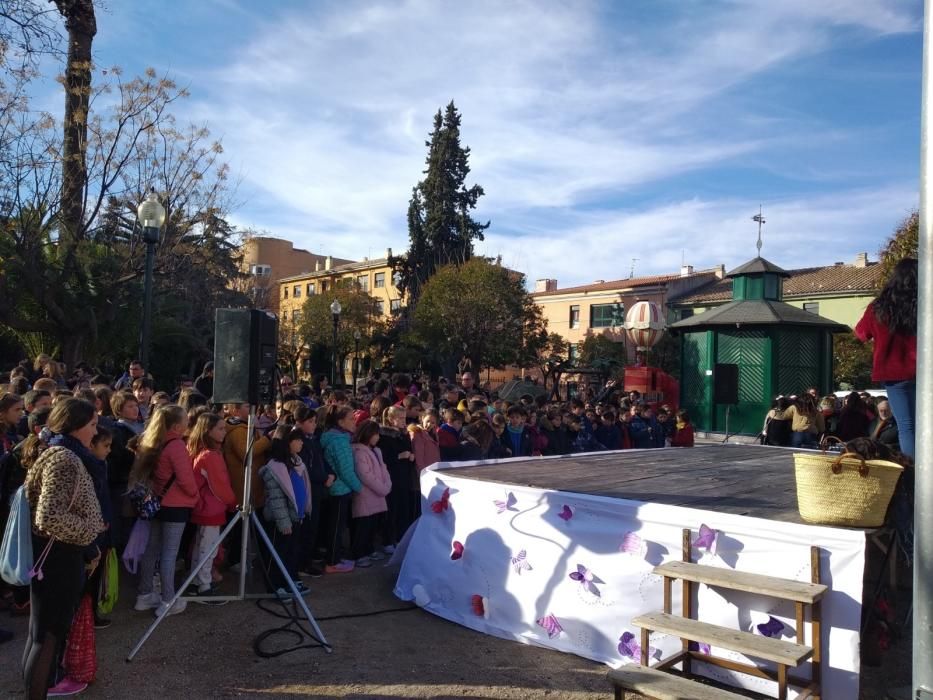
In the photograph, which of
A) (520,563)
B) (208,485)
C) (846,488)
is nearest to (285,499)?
(208,485)

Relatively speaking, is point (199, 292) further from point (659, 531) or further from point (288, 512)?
point (659, 531)

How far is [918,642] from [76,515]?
12.7ft

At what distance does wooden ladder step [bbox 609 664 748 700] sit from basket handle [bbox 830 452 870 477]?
50.2 inches

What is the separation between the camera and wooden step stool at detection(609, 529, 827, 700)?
3.70m

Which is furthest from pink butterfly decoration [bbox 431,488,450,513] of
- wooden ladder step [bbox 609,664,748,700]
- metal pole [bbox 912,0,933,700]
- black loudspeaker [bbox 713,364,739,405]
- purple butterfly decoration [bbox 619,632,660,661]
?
black loudspeaker [bbox 713,364,739,405]

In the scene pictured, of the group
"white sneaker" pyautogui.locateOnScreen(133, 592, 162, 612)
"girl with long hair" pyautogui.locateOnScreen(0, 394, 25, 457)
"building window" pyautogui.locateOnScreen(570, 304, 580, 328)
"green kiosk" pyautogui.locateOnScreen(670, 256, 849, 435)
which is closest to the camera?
"girl with long hair" pyautogui.locateOnScreen(0, 394, 25, 457)

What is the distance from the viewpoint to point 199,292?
93.2 ft

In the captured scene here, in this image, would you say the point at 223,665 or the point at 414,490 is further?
the point at 414,490

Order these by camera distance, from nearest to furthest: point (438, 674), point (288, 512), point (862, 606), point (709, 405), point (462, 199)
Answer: point (862, 606), point (438, 674), point (288, 512), point (709, 405), point (462, 199)

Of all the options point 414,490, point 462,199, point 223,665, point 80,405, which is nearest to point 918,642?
point 223,665

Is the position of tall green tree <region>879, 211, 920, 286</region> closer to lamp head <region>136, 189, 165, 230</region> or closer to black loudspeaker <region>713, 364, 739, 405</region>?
black loudspeaker <region>713, 364, 739, 405</region>

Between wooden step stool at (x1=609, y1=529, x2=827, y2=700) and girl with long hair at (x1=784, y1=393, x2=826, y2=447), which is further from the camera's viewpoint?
girl with long hair at (x1=784, y1=393, x2=826, y2=447)

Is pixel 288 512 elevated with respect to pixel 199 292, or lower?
lower

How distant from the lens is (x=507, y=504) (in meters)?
5.39
